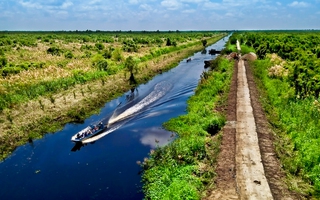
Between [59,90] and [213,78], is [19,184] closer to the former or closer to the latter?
[59,90]

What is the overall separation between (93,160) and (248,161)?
10.3m

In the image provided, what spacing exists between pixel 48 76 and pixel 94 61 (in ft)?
42.0

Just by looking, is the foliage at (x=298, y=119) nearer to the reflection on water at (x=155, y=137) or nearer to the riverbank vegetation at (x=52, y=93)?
the reflection on water at (x=155, y=137)

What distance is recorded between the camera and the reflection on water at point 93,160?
53.7 ft

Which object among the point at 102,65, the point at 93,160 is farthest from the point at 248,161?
the point at 102,65

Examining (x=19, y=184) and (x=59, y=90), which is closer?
(x=19, y=184)

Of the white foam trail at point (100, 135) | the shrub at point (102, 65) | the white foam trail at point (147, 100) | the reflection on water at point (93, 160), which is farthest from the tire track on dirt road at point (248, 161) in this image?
the shrub at point (102, 65)

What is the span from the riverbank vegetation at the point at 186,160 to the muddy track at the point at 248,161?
2.20 feet

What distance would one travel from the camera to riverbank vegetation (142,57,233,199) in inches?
563

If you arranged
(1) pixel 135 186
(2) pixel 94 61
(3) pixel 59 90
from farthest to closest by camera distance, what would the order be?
(2) pixel 94 61, (3) pixel 59 90, (1) pixel 135 186

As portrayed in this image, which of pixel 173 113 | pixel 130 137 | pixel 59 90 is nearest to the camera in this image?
pixel 130 137

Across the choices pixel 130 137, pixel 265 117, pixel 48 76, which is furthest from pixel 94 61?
pixel 265 117

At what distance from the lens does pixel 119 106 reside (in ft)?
103

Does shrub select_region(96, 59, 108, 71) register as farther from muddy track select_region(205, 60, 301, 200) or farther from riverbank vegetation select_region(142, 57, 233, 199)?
muddy track select_region(205, 60, 301, 200)
